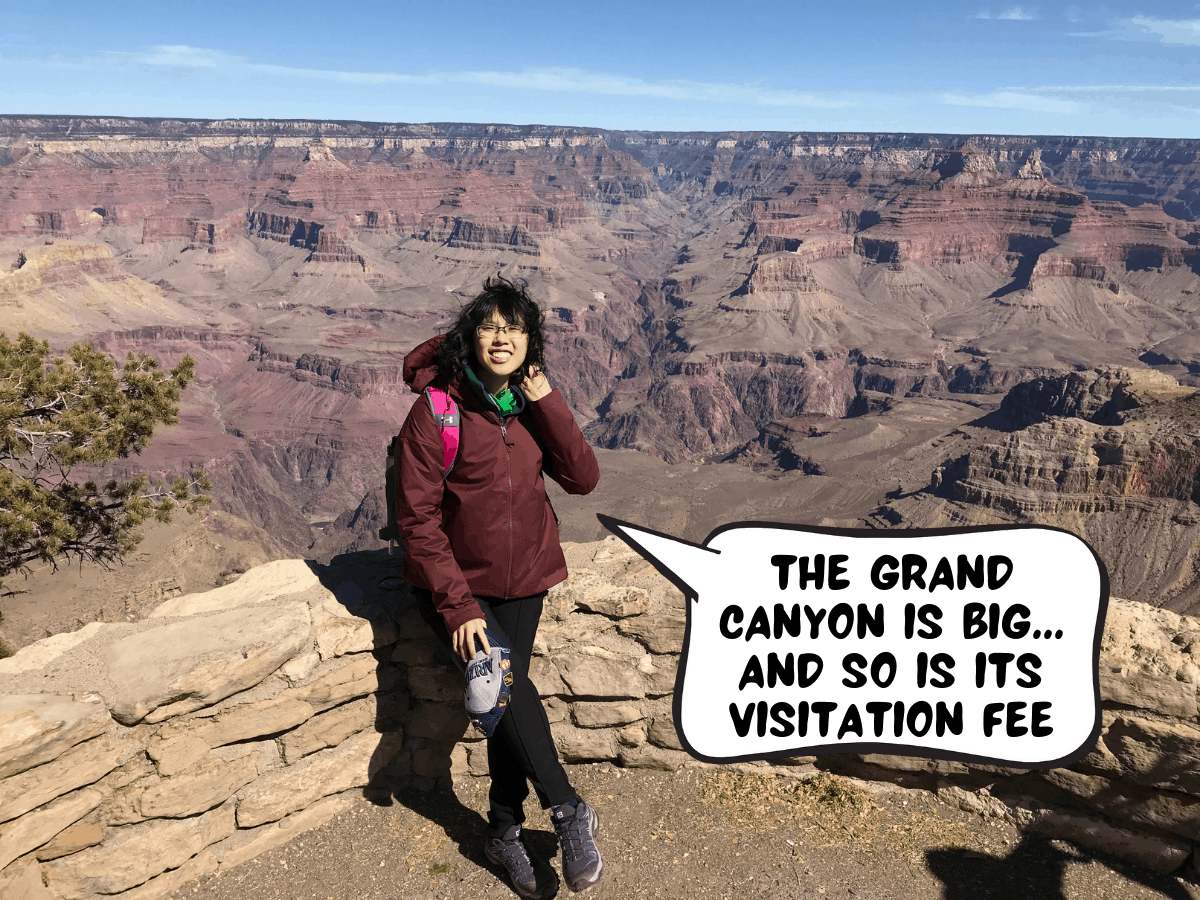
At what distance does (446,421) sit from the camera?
218 inches

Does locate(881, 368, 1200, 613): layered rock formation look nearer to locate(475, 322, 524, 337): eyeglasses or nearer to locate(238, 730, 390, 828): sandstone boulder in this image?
locate(238, 730, 390, 828): sandstone boulder

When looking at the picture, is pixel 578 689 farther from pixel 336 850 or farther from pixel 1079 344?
pixel 1079 344

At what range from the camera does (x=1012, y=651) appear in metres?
5.91

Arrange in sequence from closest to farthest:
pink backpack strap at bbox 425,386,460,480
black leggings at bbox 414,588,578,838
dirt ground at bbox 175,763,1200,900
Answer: pink backpack strap at bbox 425,386,460,480 → black leggings at bbox 414,588,578,838 → dirt ground at bbox 175,763,1200,900

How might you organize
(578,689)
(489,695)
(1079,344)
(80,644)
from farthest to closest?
(1079,344)
(578,689)
(80,644)
(489,695)

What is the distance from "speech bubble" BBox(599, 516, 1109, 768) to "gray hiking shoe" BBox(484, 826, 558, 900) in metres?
1.75

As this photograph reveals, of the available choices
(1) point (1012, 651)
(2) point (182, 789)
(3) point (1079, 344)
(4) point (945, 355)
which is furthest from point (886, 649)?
(3) point (1079, 344)

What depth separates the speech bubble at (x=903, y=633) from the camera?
19.4 ft

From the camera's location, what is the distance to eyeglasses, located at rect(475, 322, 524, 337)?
5.45m

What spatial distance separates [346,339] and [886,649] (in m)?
198

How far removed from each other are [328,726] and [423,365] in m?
3.33

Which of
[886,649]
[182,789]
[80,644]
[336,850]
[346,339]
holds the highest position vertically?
[886,649]

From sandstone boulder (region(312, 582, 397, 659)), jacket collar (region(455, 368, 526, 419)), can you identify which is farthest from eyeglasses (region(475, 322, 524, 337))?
sandstone boulder (region(312, 582, 397, 659))

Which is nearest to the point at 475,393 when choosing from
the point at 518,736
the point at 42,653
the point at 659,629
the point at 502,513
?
the point at 502,513
